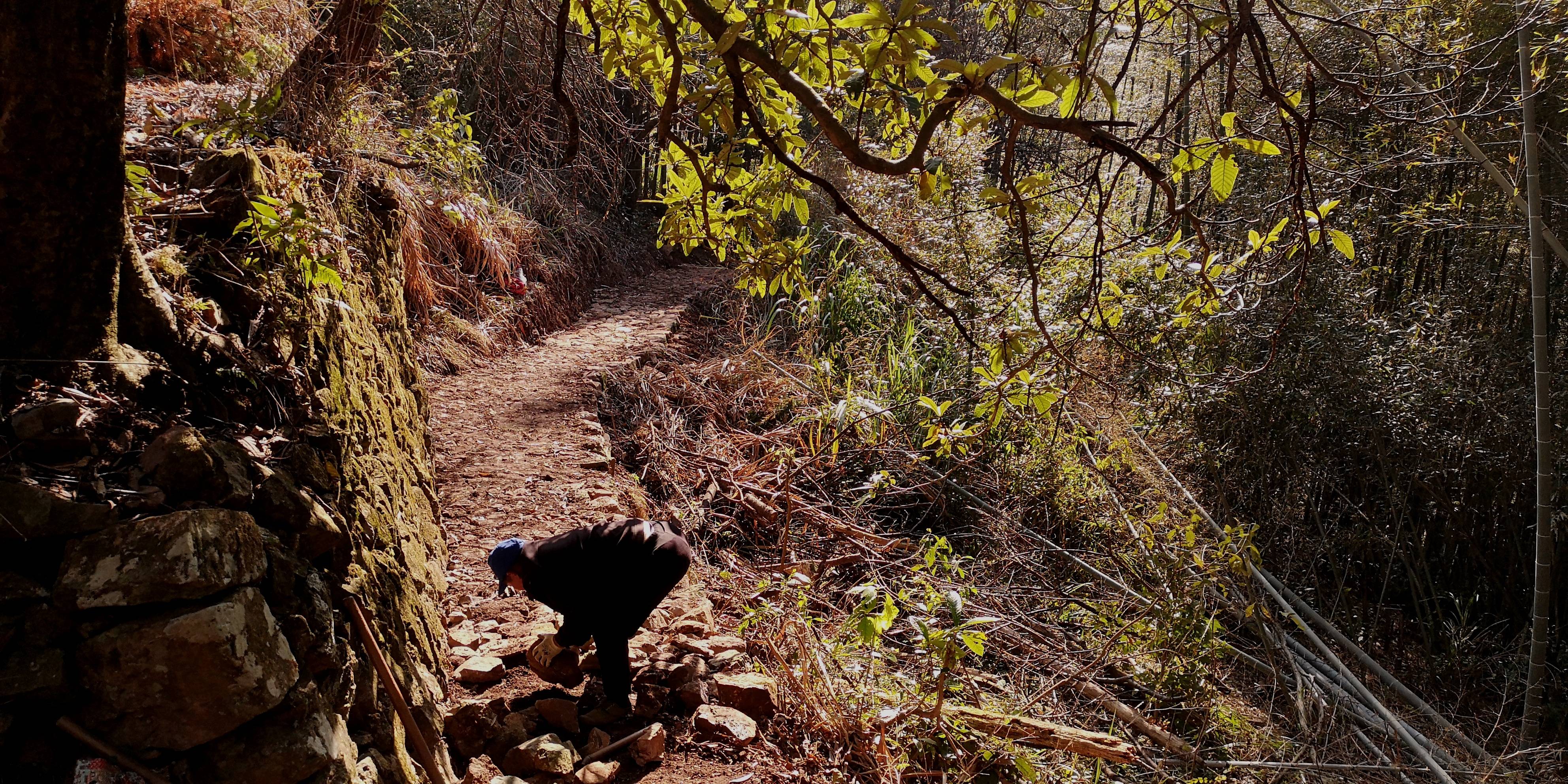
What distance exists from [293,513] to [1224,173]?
2.47 meters

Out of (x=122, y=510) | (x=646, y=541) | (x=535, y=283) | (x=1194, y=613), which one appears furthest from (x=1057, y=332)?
(x=535, y=283)

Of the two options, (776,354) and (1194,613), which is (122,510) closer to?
(1194,613)

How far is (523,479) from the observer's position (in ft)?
16.4

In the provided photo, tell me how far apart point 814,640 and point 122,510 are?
259cm

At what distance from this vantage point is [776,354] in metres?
7.74

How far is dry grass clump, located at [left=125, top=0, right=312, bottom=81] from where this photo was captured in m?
4.29

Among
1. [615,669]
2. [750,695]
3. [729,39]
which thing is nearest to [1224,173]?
[729,39]

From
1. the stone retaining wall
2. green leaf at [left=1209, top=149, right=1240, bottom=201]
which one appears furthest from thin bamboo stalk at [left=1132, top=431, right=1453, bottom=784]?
the stone retaining wall

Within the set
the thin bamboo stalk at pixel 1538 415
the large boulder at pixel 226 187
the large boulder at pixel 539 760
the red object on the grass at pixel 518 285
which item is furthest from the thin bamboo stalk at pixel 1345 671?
the red object on the grass at pixel 518 285

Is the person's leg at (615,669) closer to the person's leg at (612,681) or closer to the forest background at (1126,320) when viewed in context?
the person's leg at (612,681)

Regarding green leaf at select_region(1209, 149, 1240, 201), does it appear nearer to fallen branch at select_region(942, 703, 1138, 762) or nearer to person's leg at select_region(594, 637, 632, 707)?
fallen branch at select_region(942, 703, 1138, 762)

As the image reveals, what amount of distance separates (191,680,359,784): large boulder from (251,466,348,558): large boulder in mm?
444

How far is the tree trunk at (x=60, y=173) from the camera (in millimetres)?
1979

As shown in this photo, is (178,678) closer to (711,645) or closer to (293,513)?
(293,513)
